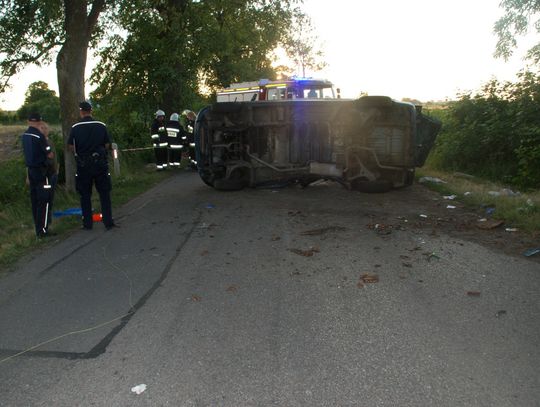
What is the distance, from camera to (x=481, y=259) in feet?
18.5

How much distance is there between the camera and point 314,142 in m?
10.7

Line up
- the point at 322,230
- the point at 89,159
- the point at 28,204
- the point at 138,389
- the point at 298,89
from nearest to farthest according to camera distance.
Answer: the point at 138,389
the point at 322,230
the point at 89,159
the point at 28,204
the point at 298,89

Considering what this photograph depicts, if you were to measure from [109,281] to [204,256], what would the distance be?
4.01 ft

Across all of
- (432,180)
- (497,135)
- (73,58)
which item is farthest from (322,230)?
(497,135)

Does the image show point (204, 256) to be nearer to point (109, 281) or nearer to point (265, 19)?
point (109, 281)

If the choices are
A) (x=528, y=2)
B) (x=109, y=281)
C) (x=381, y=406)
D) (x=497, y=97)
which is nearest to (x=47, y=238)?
(x=109, y=281)

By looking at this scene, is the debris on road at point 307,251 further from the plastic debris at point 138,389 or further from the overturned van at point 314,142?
the overturned van at point 314,142

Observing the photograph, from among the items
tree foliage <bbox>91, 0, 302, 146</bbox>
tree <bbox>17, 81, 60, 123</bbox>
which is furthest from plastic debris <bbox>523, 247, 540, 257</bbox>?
tree <bbox>17, 81, 60, 123</bbox>

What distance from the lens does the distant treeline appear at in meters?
12.0

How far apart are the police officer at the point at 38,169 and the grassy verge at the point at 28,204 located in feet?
1.03

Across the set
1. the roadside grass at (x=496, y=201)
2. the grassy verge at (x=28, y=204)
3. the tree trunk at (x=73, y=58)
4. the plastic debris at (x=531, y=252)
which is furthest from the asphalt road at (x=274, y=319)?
the tree trunk at (x=73, y=58)

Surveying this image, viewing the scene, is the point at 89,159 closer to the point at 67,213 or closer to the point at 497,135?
the point at 67,213

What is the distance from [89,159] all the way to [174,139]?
812 cm

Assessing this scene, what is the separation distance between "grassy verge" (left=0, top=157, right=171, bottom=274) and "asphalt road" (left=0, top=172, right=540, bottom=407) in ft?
1.56
